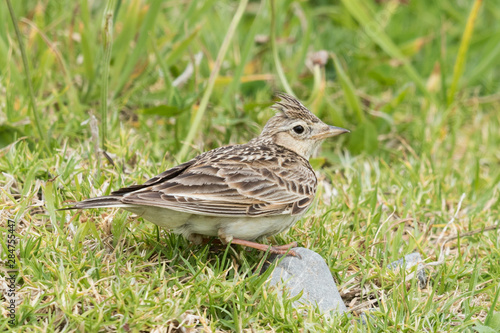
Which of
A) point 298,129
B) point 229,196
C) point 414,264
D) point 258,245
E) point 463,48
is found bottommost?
point 414,264

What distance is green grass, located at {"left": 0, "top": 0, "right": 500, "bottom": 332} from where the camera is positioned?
4320mm

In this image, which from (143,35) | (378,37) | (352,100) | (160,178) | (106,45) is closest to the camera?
(160,178)

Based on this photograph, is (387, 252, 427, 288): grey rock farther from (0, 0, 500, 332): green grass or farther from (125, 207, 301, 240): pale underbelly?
(125, 207, 301, 240): pale underbelly

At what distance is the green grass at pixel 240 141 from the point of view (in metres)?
4.32

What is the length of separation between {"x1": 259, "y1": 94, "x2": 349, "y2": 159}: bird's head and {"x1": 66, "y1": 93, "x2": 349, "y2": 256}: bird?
21cm

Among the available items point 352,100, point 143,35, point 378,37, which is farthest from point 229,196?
point 378,37

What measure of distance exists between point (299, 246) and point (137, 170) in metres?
1.70

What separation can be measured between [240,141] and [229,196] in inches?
102

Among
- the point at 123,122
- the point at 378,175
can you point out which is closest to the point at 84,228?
the point at 123,122

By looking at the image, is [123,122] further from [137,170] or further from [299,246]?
[299,246]

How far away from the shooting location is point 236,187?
4.74 m

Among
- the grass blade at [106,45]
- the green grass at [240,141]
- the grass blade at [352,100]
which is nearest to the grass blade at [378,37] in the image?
the green grass at [240,141]

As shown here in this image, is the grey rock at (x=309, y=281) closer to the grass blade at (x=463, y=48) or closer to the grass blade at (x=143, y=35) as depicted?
the grass blade at (x=143, y=35)

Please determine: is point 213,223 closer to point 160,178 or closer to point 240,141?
point 160,178
